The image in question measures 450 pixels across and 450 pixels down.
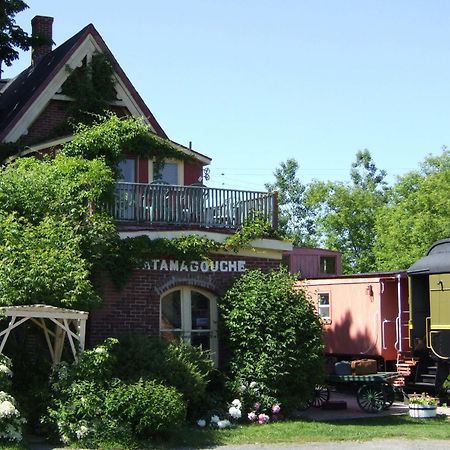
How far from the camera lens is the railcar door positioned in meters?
19.4

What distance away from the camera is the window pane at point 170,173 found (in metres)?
21.0

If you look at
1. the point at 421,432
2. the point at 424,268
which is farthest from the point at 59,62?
the point at 421,432

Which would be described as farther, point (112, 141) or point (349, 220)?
point (349, 220)

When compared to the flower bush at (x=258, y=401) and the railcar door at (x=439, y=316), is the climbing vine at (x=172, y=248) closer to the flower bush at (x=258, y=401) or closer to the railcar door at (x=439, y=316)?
the flower bush at (x=258, y=401)

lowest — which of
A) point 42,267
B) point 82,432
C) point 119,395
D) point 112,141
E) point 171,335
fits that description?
point 82,432

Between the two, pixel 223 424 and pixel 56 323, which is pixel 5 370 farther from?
pixel 223 424

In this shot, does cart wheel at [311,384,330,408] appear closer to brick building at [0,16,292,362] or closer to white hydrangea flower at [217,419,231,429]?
brick building at [0,16,292,362]

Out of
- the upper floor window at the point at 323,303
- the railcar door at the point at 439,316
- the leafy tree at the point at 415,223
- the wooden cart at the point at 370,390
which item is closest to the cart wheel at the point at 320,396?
the wooden cart at the point at 370,390

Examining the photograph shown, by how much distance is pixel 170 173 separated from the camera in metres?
21.1

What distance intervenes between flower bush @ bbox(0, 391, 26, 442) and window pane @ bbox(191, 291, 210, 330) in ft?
18.7

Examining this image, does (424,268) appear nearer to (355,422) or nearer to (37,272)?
(355,422)

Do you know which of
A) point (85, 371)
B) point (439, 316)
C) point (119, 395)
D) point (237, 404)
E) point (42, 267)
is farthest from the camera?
point (439, 316)

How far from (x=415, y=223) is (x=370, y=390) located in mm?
19702

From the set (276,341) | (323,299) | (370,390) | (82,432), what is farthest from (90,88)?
(82,432)
